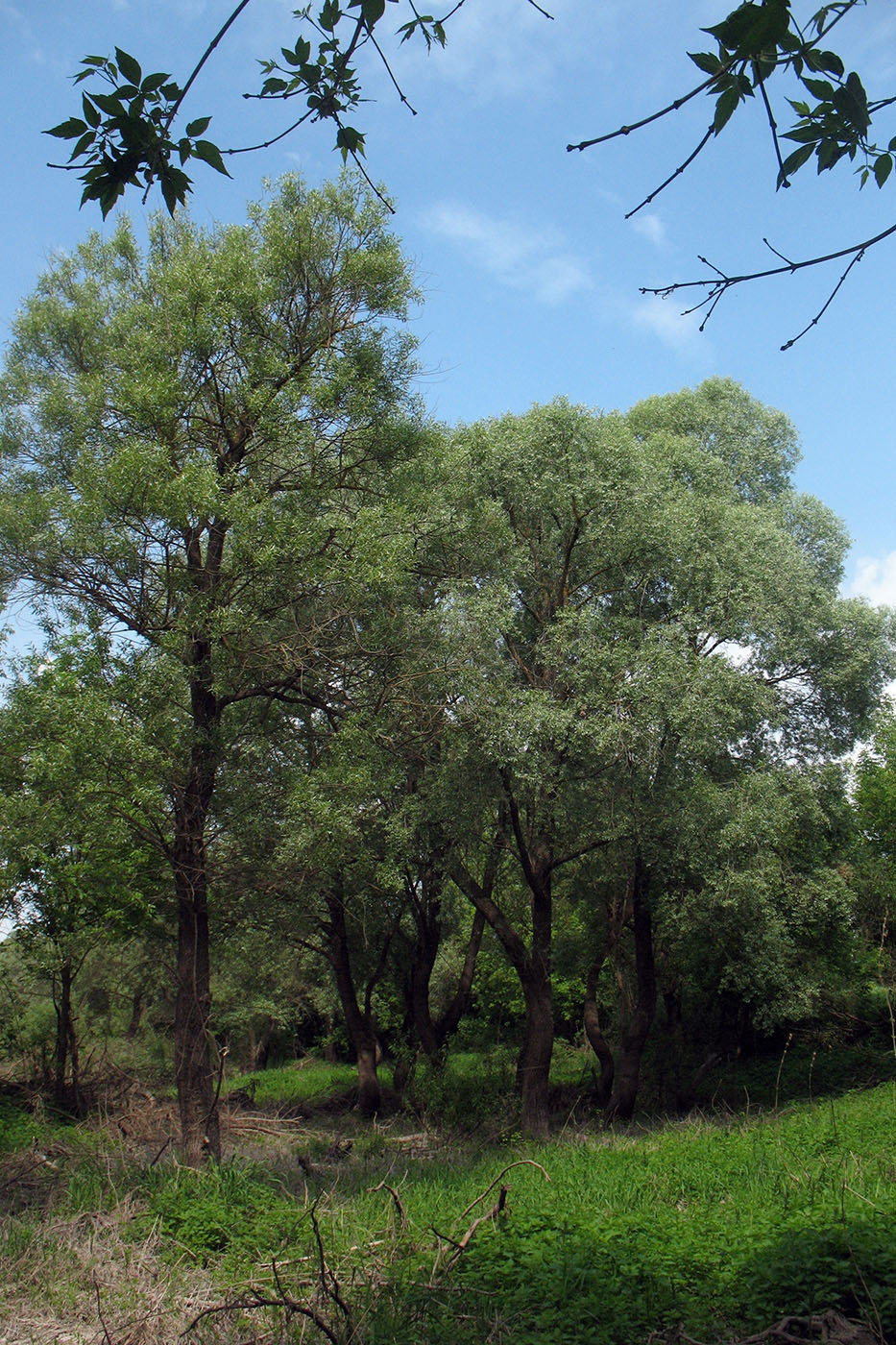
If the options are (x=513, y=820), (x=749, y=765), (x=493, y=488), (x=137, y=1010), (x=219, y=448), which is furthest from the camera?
(x=137, y=1010)

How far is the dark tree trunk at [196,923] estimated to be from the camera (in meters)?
10.7

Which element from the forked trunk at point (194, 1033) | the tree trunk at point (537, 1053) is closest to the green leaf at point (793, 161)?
the forked trunk at point (194, 1033)

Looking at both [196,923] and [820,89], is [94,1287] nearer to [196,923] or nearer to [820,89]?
[196,923]

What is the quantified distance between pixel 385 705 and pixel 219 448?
3.94 meters

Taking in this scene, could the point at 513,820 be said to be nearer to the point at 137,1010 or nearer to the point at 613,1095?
the point at 613,1095

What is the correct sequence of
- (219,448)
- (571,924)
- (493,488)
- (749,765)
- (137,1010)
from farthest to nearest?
(137,1010)
(571,924)
(749,765)
(493,488)
(219,448)

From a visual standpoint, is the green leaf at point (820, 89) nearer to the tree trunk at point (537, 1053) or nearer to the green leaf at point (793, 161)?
the green leaf at point (793, 161)

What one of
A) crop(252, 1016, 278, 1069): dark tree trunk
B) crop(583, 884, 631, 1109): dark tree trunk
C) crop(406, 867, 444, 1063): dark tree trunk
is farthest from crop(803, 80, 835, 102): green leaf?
crop(252, 1016, 278, 1069): dark tree trunk

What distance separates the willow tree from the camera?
414 inches

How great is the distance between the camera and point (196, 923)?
1121cm

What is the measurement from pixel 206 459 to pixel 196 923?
5421mm

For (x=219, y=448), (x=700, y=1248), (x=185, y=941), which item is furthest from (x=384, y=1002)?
(x=700, y=1248)

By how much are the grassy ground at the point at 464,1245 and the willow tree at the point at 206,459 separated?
228 cm

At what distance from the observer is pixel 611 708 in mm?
12320
